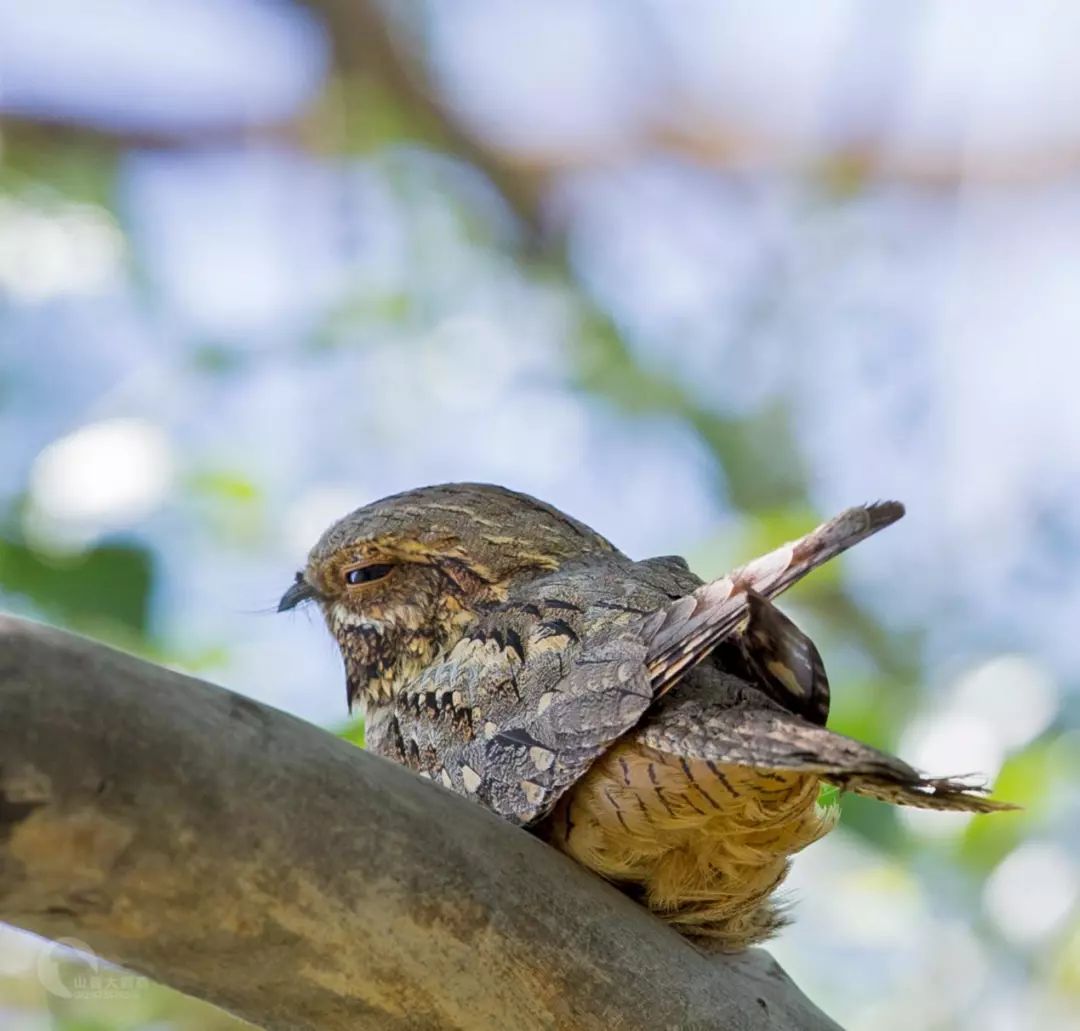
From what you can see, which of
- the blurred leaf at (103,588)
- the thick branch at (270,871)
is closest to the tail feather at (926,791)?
the thick branch at (270,871)

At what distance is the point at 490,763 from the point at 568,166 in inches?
253

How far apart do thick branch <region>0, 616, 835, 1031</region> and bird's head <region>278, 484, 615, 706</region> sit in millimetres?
862

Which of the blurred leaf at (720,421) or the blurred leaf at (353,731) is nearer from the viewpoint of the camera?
Result: the blurred leaf at (353,731)

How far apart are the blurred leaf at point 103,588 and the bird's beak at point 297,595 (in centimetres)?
101

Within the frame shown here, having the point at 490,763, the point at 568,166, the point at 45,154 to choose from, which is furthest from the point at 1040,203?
the point at 490,763

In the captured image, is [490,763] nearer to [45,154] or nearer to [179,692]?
[179,692]

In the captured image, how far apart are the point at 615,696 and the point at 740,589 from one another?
27 centimetres

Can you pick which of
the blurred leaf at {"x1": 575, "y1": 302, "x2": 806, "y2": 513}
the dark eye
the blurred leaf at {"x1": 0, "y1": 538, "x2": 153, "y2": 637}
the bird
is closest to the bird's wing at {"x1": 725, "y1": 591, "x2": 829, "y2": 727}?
the bird

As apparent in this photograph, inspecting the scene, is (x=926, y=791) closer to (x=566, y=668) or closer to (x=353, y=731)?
(x=566, y=668)

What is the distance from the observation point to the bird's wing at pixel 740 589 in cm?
177

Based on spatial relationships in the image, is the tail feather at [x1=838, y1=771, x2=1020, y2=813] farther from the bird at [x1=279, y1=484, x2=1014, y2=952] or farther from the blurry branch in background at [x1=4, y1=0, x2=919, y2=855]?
the blurry branch in background at [x1=4, y1=0, x2=919, y2=855]

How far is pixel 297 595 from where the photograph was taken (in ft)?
10.2

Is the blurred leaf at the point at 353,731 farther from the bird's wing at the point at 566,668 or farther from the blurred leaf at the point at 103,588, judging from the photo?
the blurred leaf at the point at 103,588

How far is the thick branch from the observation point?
145 centimetres
